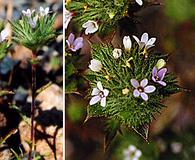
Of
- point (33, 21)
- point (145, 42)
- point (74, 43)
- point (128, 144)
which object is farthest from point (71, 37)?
point (128, 144)

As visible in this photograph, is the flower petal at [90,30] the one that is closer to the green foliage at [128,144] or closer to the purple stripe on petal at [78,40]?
the purple stripe on petal at [78,40]

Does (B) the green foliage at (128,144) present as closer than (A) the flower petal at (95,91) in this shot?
No

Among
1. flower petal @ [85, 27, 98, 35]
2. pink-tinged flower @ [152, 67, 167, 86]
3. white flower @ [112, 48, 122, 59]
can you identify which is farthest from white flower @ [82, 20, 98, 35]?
pink-tinged flower @ [152, 67, 167, 86]

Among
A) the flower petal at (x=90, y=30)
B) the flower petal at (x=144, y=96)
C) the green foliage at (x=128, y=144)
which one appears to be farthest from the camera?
the green foliage at (x=128, y=144)

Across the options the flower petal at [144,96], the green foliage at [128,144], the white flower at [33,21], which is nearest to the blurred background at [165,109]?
the green foliage at [128,144]

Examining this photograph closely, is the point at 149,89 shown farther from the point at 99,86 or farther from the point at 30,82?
the point at 30,82

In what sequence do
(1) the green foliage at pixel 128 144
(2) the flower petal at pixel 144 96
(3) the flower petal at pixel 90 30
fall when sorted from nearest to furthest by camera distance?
1. (2) the flower petal at pixel 144 96
2. (3) the flower petal at pixel 90 30
3. (1) the green foliage at pixel 128 144

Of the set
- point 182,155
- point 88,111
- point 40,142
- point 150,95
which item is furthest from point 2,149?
point 182,155

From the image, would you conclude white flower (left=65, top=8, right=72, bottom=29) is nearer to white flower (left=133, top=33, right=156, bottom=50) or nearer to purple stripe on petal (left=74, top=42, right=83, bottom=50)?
purple stripe on petal (left=74, top=42, right=83, bottom=50)
